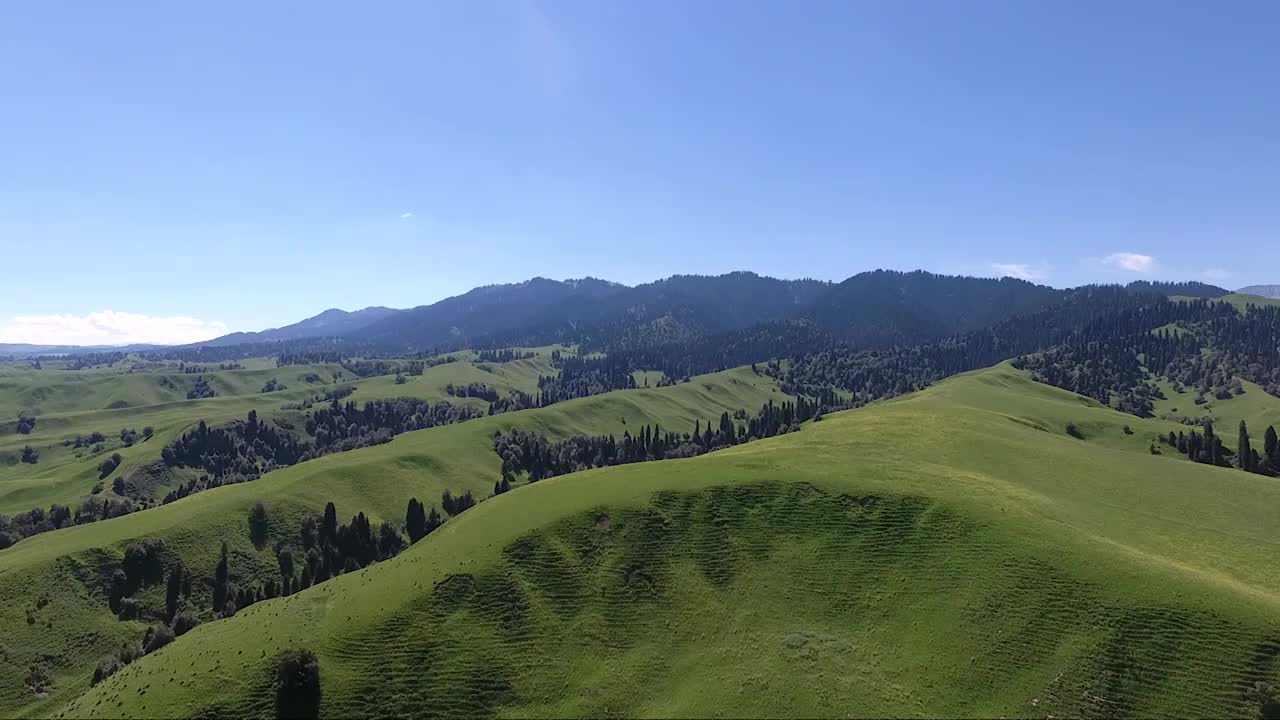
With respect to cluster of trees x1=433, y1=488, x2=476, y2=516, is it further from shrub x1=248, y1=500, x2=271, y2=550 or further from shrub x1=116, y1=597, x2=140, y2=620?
shrub x1=116, y1=597, x2=140, y2=620

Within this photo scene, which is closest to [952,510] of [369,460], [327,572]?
[327,572]

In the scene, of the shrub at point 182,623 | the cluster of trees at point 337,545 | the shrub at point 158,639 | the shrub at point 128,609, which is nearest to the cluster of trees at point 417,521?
the cluster of trees at point 337,545

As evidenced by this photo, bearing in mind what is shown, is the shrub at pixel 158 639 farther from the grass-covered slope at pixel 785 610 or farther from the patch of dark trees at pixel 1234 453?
the patch of dark trees at pixel 1234 453

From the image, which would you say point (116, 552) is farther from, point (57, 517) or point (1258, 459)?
point (1258, 459)

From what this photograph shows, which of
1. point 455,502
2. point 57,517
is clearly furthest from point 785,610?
point 57,517

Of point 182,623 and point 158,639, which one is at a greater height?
point 158,639

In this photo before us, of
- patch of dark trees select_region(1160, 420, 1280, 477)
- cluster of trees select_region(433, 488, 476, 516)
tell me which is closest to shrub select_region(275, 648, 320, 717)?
cluster of trees select_region(433, 488, 476, 516)
